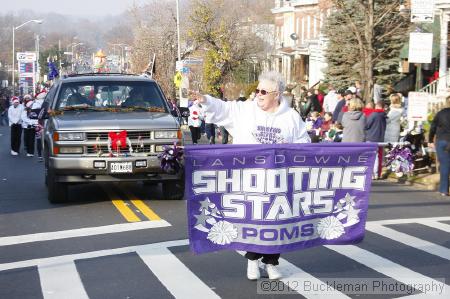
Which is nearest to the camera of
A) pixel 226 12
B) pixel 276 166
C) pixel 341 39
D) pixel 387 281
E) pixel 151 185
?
pixel 276 166

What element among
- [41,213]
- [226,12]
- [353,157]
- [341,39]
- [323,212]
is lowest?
[41,213]

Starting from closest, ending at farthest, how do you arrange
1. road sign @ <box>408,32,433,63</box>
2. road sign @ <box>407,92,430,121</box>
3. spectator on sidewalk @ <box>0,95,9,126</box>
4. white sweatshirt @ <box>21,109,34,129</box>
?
road sign @ <box>407,92,430,121</box> < road sign @ <box>408,32,433,63</box> < white sweatshirt @ <box>21,109,34,129</box> < spectator on sidewalk @ <box>0,95,9,126</box>

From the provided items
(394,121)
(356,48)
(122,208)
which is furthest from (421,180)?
(356,48)

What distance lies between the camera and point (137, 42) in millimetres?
56750

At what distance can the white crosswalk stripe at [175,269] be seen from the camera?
7168 mm

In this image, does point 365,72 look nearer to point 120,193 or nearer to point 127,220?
point 120,193

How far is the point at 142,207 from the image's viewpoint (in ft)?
40.0

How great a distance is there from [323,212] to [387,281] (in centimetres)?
96

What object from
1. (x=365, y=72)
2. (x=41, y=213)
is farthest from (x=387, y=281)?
(x=365, y=72)

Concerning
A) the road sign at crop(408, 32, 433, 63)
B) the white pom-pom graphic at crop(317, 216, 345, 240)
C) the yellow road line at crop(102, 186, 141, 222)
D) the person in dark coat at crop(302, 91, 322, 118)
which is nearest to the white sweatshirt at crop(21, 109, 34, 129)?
the person in dark coat at crop(302, 91, 322, 118)

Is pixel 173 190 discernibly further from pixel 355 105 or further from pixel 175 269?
pixel 175 269

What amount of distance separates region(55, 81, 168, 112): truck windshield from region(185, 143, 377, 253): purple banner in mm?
6335

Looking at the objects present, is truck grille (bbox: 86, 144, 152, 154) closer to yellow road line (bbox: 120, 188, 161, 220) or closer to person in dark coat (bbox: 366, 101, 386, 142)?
yellow road line (bbox: 120, 188, 161, 220)

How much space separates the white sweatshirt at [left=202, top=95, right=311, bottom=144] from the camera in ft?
23.8
